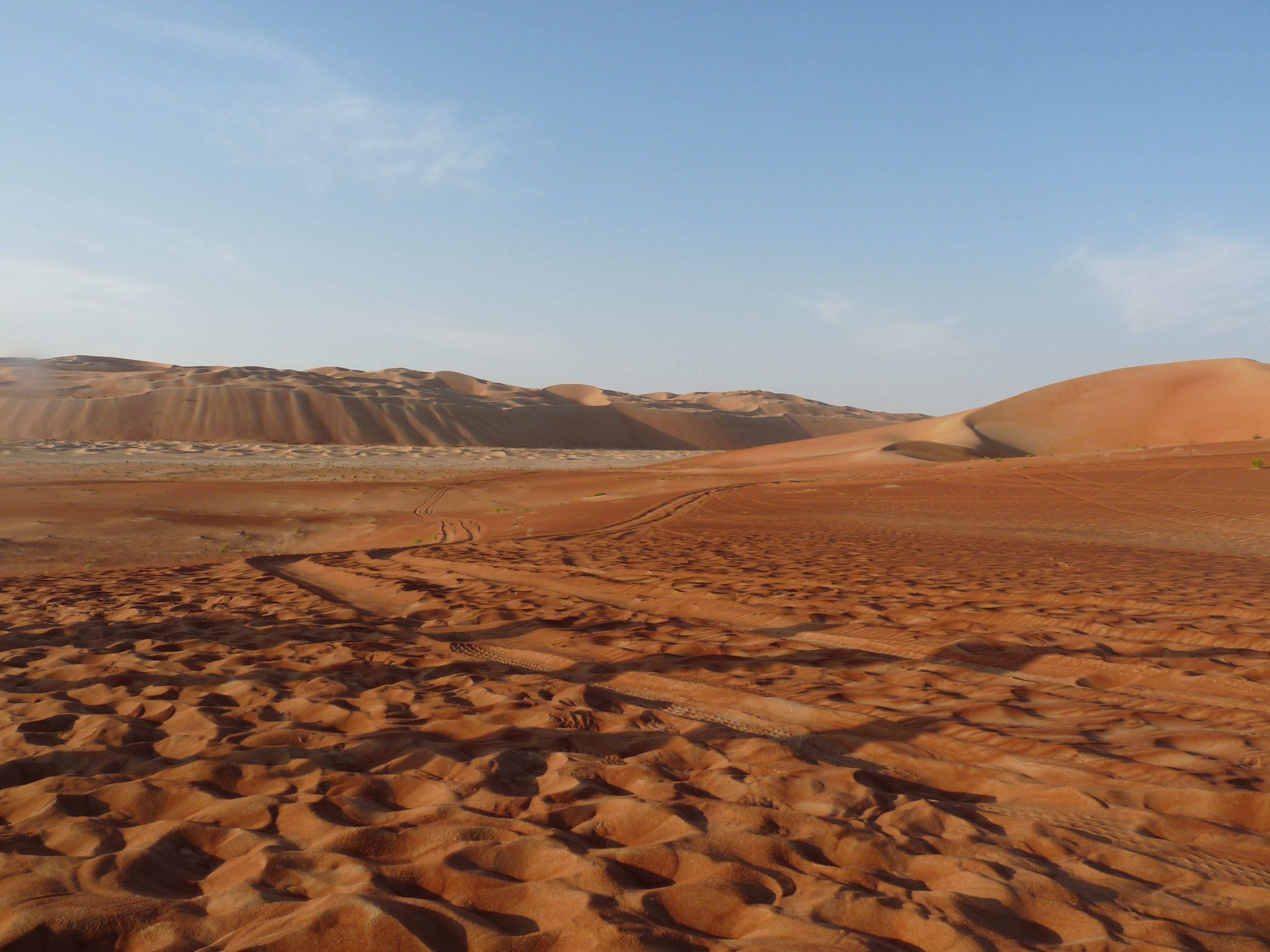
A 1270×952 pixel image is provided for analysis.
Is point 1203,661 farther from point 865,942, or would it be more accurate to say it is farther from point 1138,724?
point 865,942

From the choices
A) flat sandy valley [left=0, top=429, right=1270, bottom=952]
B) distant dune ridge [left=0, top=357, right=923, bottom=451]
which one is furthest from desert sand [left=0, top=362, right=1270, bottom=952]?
distant dune ridge [left=0, top=357, right=923, bottom=451]

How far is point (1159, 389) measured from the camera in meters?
47.2

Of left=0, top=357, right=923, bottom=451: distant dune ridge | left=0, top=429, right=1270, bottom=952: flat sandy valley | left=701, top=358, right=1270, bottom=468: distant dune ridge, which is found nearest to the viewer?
left=0, top=429, right=1270, bottom=952: flat sandy valley

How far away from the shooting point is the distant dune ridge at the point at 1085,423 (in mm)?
40312

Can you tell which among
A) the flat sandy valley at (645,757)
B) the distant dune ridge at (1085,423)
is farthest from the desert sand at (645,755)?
the distant dune ridge at (1085,423)

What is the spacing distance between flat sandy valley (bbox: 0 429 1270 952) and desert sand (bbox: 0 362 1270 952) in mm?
18

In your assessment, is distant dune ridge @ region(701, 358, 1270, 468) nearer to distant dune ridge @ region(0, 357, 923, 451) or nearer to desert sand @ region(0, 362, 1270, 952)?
desert sand @ region(0, 362, 1270, 952)

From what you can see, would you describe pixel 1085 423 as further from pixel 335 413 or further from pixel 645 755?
pixel 335 413

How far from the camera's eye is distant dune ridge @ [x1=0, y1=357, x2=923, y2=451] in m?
60.0

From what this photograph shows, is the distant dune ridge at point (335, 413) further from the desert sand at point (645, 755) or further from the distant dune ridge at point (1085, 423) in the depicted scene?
the desert sand at point (645, 755)

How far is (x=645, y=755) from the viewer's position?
358 cm

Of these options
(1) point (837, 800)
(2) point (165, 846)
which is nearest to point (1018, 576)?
(1) point (837, 800)

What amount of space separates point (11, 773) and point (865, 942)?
3.46 meters

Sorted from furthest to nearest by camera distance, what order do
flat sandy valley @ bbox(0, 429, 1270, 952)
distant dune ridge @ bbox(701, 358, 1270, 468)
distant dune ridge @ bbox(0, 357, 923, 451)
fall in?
1. distant dune ridge @ bbox(0, 357, 923, 451)
2. distant dune ridge @ bbox(701, 358, 1270, 468)
3. flat sandy valley @ bbox(0, 429, 1270, 952)
